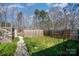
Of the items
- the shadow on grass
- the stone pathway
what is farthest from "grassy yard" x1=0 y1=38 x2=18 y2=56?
the shadow on grass

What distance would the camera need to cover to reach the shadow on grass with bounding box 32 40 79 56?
1.43 m

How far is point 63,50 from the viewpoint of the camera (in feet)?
4.70

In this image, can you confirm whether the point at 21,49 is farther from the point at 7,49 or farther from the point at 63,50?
the point at 63,50

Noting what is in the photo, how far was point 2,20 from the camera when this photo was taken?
1441 mm

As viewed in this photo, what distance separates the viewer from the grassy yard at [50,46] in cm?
143

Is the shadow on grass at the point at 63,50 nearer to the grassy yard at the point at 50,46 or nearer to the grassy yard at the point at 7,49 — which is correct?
the grassy yard at the point at 50,46

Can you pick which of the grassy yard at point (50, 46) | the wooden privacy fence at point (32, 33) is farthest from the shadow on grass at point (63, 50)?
the wooden privacy fence at point (32, 33)

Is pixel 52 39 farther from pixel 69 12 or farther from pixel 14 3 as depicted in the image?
pixel 14 3

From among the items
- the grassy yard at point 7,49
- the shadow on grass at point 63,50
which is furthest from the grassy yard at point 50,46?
the grassy yard at point 7,49

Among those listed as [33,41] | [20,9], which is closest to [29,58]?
[33,41]

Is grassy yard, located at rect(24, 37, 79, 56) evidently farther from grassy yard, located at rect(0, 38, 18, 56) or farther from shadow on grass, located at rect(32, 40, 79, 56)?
grassy yard, located at rect(0, 38, 18, 56)

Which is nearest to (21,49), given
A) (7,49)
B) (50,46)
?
(7,49)

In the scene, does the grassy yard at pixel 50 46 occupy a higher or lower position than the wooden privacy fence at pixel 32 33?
lower

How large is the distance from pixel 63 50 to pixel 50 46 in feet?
0.32
